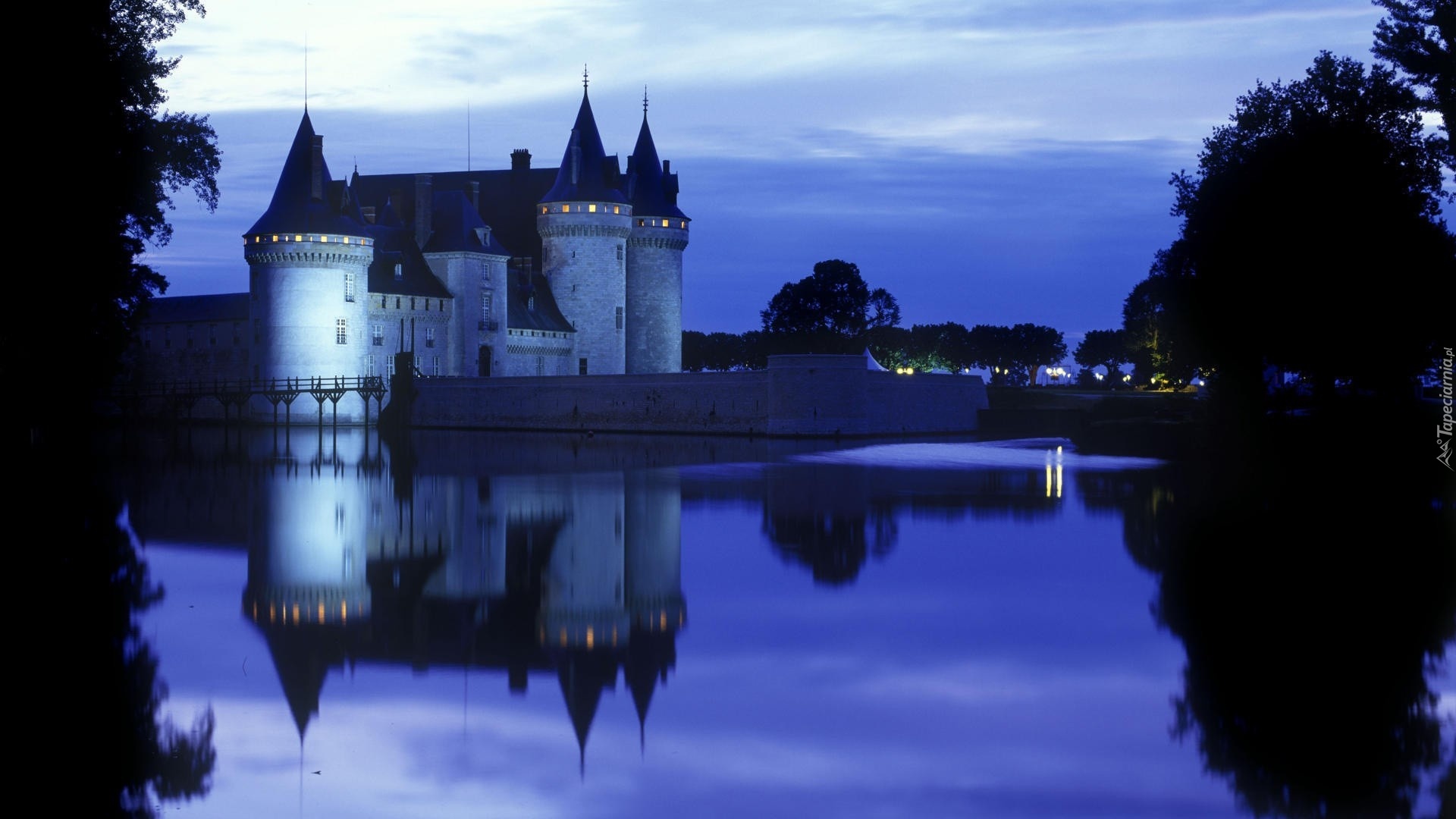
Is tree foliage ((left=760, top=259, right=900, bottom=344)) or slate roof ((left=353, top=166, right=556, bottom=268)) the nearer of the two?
slate roof ((left=353, top=166, right=556, bottom=268))

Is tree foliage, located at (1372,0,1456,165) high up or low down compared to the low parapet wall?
up

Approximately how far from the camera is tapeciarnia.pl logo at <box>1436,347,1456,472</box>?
27859 mm

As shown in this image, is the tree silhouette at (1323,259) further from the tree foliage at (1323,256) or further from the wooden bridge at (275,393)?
the wooden bridge at (275,393)

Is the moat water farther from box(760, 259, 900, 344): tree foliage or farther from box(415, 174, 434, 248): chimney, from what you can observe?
box(760, 259, 900, 344): tree foliage

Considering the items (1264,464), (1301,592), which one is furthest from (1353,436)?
(1301,592)

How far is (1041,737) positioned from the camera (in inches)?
332

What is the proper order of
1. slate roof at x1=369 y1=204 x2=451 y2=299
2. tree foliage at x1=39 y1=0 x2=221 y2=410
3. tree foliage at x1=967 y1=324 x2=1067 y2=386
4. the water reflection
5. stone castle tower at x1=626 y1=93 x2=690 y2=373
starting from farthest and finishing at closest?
tree foliage at x1=967 y1=324 x2=1067 y2=386 < stone castle tower at x1=626 y1=93 x2=690 y2=373 < slate roof at x1=369 y1=204 x2=451 y2=299 < tree foliage at x1=39 y1=0 x2=221 y2=410 < the water reflection

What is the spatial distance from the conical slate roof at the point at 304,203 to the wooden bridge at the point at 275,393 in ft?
17.4

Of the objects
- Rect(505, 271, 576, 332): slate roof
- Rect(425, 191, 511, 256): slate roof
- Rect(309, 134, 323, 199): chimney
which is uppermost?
Rect(309, 134, 323, 199): chimney

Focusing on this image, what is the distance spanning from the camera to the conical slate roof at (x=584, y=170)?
63219 mm

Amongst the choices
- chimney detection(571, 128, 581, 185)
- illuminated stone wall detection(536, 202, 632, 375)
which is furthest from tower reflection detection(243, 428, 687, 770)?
chimney detection(571, 128, 581, 185)

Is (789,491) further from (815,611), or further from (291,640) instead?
(291,640)

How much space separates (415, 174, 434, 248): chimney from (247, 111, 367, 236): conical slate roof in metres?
4.69

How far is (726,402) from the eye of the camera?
51156 millimetres
